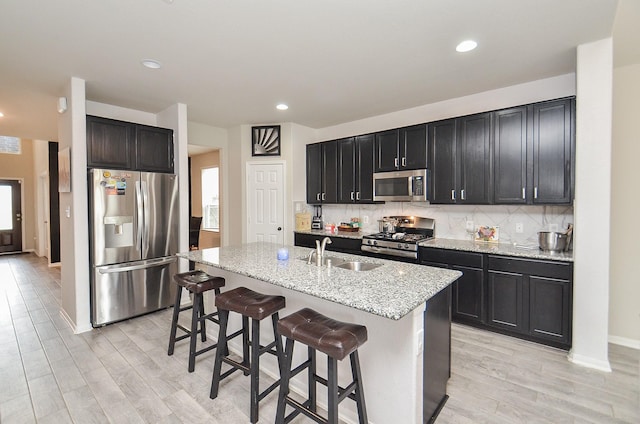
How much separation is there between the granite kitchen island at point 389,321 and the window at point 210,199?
19.5 feet

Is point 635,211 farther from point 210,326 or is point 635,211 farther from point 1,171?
point 1,171

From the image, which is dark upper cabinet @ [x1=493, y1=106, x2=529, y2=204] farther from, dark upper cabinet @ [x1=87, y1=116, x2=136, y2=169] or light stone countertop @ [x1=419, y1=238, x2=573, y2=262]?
dark upper cabinet @ [x1=87, y1=116, x2=136, y2=169]

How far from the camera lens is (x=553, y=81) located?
126 inches

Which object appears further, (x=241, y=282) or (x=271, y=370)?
(x=241, y=282)

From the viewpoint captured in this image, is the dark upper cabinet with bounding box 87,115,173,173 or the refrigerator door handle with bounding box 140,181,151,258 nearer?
the dark upper cabinet with bounding box 87,115,173,173

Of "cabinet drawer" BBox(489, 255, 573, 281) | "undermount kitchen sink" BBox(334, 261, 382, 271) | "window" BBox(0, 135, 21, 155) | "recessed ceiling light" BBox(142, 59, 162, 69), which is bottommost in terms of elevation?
"cabinet drawer" BBox(489, 255, 573, 281)

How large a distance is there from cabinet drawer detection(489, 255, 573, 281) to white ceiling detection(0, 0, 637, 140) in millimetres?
1852

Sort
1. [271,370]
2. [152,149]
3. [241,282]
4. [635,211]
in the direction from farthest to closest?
[152,149], [635,211], [241,282], [271,370]

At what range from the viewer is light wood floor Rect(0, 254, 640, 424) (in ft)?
6.61

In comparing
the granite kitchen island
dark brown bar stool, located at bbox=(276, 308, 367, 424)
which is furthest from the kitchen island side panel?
dark brown bar stool, located at bbox=(276, 308, 367, 424)

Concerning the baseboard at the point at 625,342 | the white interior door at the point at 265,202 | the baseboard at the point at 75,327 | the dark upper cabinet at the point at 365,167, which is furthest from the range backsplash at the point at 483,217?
the baseboard at the point at 75,327

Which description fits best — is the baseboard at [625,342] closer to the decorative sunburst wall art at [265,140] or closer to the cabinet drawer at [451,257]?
the cabinet drawer at [451,257]

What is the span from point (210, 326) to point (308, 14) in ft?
9.68

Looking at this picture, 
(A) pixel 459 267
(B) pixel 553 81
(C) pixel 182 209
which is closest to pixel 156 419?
(C) pixel 182 209
